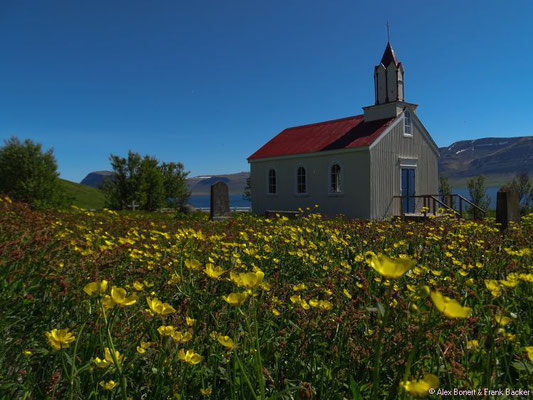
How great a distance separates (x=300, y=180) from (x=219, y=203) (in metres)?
5.84

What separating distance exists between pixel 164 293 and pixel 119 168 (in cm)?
2975

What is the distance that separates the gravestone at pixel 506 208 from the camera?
324 inches

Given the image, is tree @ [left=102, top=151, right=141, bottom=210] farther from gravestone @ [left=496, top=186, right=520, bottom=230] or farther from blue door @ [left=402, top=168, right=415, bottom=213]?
gravestone @ [left=496, top=186, right=520, bottom=230]

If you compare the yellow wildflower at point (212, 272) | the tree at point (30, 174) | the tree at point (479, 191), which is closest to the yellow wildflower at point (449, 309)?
the yellow wildflower at point (212, 272)

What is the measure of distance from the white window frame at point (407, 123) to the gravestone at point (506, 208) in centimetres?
1225

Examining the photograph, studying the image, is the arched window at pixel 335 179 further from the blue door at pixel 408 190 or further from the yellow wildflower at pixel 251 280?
the yellow wildflower at pixel 251 280

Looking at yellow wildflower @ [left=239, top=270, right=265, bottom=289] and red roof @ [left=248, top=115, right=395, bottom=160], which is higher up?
red roof @ [left=248, top=115, right=395, bottom=160]

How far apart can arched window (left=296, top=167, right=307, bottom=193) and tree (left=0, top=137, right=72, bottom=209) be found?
1529 cm

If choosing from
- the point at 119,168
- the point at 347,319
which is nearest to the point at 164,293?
the point at 347,319

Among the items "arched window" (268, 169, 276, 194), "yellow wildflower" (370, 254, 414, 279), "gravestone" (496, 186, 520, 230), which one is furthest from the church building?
"yellow wildflower" (370, 254, 414, 279)

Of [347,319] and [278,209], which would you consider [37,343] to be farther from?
[278,209]

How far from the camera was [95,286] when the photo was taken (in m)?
1.52

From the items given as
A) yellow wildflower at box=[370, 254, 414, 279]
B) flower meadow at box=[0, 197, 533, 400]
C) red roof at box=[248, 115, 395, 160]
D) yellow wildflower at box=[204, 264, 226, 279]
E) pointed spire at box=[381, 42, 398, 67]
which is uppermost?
pointed spire at box=[381, 42, 398, 67]

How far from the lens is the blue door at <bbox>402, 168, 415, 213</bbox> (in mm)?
20125
